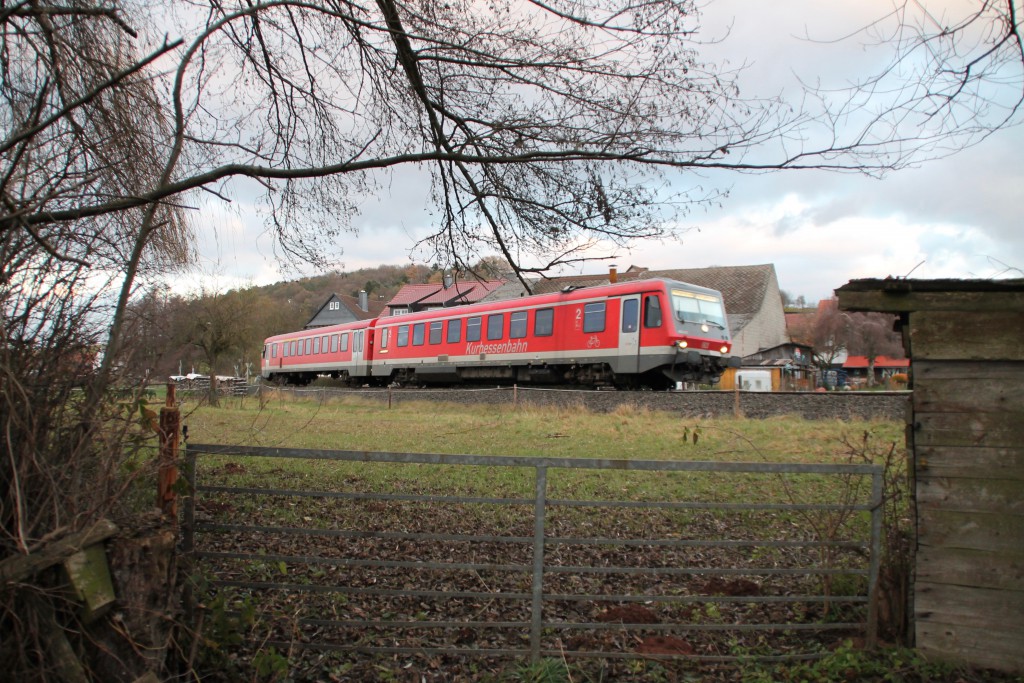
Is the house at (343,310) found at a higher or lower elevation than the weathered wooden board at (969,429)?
higher

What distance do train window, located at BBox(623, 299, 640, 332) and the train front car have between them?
23 cm

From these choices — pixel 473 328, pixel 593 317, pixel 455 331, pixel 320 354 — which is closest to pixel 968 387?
pixel 593 317

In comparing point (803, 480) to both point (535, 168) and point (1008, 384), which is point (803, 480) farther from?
point (535, 168)

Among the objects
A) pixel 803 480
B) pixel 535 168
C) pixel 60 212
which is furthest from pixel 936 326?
pixel 60 212

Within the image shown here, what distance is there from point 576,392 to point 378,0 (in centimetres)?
1117

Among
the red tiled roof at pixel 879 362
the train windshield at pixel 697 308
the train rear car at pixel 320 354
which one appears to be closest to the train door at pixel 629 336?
the train windshield at pixel 697 308

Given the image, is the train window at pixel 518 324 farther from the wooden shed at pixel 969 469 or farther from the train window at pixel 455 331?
the wooden shed at pixel 969 469

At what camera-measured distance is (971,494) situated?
3.97 metres

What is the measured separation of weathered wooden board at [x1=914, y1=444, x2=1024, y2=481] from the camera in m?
3.94

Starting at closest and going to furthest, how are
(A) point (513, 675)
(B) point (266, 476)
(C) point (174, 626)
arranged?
(C) point (174, 626) → (A) point (513, 675) → (B) point (266, 476)

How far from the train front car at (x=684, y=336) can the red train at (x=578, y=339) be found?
2 cm

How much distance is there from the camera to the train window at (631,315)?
Answer: 16.6 metres

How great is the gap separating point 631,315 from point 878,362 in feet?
160

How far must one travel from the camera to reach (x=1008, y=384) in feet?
13.1
